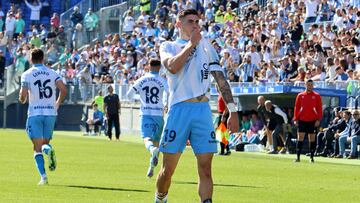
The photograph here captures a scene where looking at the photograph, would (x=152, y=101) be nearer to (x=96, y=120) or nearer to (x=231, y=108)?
(x=231, y=108)

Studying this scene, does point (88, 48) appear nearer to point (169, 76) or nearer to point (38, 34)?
point (38, 34)

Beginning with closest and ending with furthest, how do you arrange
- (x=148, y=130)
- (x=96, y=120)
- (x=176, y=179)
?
(x=176, y=179) < (x=148, y=130) < (x=96, y=120)

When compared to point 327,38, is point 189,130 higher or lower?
lower

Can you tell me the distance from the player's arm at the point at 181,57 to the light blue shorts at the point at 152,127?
9.45 m

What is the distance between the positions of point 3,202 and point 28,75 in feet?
14.5

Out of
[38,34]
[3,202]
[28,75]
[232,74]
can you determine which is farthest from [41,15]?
[3,202]

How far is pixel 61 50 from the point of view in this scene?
5800cm

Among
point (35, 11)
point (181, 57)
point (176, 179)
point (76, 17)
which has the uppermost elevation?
point (35, 11)

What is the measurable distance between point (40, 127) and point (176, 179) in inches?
116

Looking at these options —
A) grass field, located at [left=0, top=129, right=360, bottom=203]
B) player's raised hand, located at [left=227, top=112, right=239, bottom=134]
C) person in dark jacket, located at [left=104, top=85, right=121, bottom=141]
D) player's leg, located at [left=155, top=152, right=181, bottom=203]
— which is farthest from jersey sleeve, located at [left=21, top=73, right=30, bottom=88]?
person in dark jacket, located at [left=104, top=85, right=121, bottom=141]

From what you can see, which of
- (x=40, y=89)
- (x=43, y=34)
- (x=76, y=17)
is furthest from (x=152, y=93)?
(x=43, y=34)

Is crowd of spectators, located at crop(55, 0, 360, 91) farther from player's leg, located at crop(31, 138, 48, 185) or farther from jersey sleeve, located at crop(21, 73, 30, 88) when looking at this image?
player's leg, located at crop(31, 138, 48, 185)

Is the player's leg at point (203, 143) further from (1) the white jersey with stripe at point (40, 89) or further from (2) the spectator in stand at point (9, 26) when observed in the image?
(2) the spectator in stand at point (9, 26)

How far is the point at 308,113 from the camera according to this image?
98.5 feet
